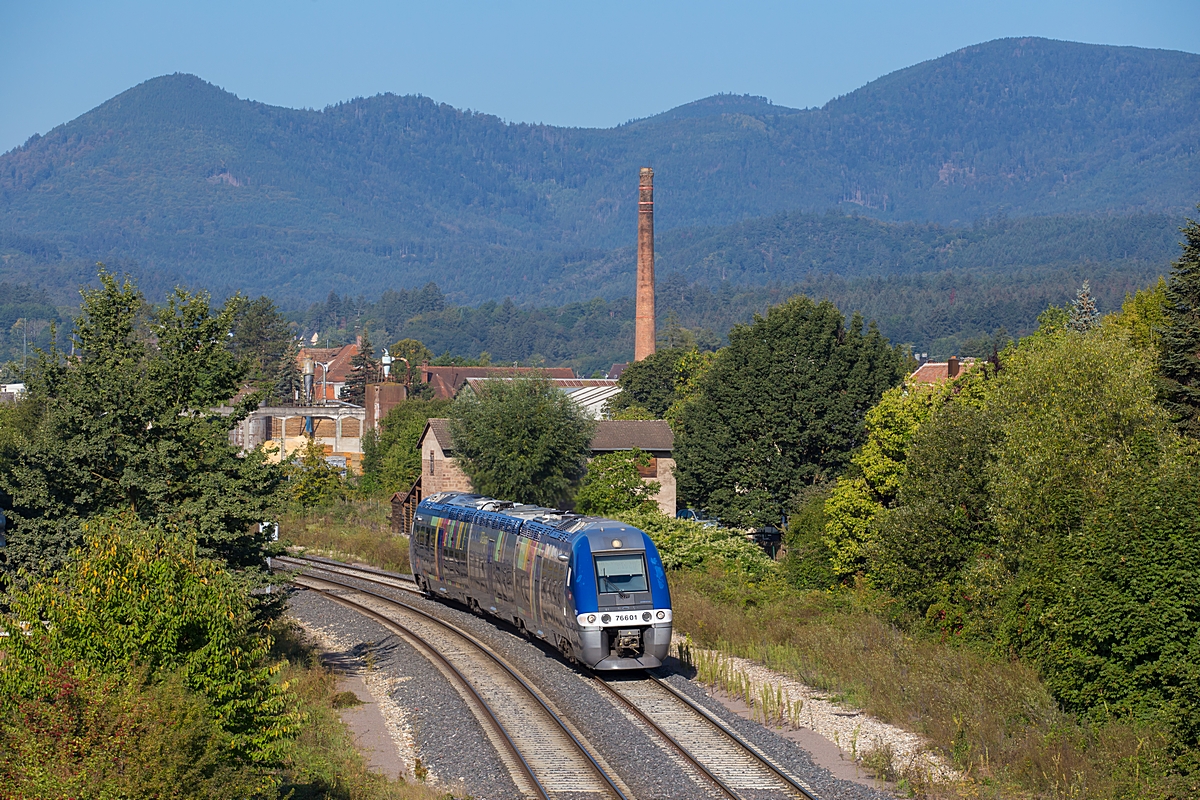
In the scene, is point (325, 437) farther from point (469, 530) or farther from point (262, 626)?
point (262, 626)

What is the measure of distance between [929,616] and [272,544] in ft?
54.6

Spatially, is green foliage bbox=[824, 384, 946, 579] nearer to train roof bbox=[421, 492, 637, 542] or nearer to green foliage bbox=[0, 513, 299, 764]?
train roof bbox=[421, 492, 637, 542]

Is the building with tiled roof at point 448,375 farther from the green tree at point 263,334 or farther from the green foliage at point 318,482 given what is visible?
the green foliage at point 318,482

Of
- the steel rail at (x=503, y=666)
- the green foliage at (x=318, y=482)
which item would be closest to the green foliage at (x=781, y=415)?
the green foliage at (x=318, y=482)

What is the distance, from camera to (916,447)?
118ft

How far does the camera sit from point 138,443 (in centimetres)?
2288

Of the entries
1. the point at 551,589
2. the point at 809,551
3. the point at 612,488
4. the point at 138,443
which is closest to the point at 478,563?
the point at 551,589

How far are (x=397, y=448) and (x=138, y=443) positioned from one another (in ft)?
159

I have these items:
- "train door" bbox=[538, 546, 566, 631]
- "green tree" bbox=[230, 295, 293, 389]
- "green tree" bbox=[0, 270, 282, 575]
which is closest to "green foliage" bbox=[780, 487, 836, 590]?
"train door" bbox=[538, 546, 566, 631]

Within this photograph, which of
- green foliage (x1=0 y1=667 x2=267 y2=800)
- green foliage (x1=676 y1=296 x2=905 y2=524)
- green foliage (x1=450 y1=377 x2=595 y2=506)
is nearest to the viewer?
green foliage (x1=0 y1=667 x2=267 y2=800)

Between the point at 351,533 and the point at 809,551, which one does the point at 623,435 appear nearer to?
the point at 351,533

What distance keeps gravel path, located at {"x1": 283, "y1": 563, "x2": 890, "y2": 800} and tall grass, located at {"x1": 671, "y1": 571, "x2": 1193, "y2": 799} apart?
1838 millimetres

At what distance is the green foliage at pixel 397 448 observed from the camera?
69.4 metres

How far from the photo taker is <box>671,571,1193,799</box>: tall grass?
1691 centimetres
